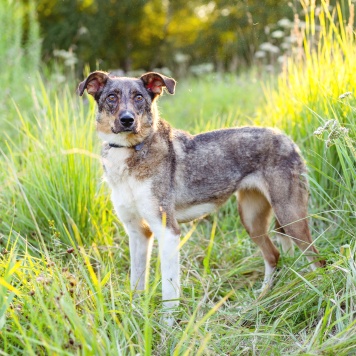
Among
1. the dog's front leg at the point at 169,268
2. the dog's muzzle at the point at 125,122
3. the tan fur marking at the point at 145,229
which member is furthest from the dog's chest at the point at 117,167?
the dog's front leg at the point at 169,268

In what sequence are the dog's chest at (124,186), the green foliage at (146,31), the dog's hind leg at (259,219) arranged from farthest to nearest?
the green foliage at (146,31) < the dog's hind leg at (259,219) < the dog's chest at (124,186)

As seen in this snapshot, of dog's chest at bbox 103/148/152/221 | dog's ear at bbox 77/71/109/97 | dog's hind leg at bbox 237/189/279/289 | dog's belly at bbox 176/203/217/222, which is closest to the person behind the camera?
dog's chest at bbox 103/148/152/221

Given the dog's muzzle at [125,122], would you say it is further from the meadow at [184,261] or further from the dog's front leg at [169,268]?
the dog's front leg at [169,268]

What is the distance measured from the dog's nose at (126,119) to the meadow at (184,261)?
1.77 ft

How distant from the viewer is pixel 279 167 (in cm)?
441

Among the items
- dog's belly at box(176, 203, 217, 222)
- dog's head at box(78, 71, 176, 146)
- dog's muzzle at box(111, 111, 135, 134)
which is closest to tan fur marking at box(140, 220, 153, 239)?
dog's belly at box(176, 203, 217, 222)

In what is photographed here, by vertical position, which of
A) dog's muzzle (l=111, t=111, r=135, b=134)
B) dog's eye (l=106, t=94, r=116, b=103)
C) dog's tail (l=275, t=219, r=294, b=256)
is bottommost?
dog's tail (l=275, t=219, r=294, b=256)

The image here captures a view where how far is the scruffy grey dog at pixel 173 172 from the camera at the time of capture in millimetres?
4129

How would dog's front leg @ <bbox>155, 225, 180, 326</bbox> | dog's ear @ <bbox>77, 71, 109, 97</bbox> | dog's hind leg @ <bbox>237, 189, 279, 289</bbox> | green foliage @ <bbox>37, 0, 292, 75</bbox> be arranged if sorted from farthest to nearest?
green foliage @ <bbox>37, 0, 292, 75</bbox> → dog's hind leg @ <bbox>237, 189, 279, 289</bbox> → dog's ear @ <bbox>77, 71, 109, 97</bbox> → dog's front leg @ <bbox>155, 225, 180, 326</bbox>

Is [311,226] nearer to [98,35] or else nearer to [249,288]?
[249,288]

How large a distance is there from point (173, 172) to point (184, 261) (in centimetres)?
93

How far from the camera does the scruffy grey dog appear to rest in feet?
13.5

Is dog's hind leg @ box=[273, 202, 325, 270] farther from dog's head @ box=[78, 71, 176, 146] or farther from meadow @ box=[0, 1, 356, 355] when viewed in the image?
dog's head @ box=[78, 71, 176, 146]

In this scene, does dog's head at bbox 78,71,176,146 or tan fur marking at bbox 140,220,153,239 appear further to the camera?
tan fur marking at bbox 140,220,153,239
